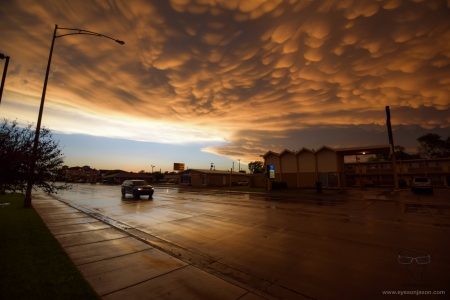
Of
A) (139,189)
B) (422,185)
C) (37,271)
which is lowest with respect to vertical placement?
(37,271)

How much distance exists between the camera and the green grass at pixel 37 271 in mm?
3547

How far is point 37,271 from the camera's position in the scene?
14.2ft

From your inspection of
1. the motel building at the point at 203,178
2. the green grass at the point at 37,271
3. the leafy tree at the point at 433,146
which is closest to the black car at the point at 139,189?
the green grass at the point at 37,271

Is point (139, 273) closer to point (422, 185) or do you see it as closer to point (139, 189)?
point (139, 189)

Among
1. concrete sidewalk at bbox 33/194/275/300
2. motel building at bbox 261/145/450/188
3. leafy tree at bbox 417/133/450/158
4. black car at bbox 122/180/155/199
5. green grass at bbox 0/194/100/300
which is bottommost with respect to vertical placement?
concrete sidewalk at bbox 33/194/275/300

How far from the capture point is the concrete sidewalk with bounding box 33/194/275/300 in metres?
3.78

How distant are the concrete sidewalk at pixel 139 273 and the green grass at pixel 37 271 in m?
0.25

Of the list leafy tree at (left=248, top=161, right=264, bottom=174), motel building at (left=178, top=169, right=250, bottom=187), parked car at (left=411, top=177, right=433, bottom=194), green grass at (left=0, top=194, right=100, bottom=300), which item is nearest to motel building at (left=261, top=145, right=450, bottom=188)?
parked car at (left=411, top=177, right=433, bottom=194)

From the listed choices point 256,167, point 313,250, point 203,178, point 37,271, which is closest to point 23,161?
point 37,271

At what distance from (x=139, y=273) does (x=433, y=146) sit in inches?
3651

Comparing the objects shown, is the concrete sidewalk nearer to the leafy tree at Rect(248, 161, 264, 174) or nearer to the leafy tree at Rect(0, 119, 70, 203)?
the leafy tree at Rect(0, 119, 70, 203)

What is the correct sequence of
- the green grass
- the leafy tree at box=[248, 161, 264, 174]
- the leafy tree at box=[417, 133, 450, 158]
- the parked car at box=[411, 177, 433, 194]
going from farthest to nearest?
the leafy tree at box=[248, 161, 264, 174] < the leafy tree at box=[417, 133, 450, 158] < the parked car at box=[411, 177, 433, 194] < the green grass

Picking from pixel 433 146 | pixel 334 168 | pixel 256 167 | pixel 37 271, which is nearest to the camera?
pixel 37 271

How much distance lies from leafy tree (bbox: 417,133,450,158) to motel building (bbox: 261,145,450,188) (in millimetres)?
34062
